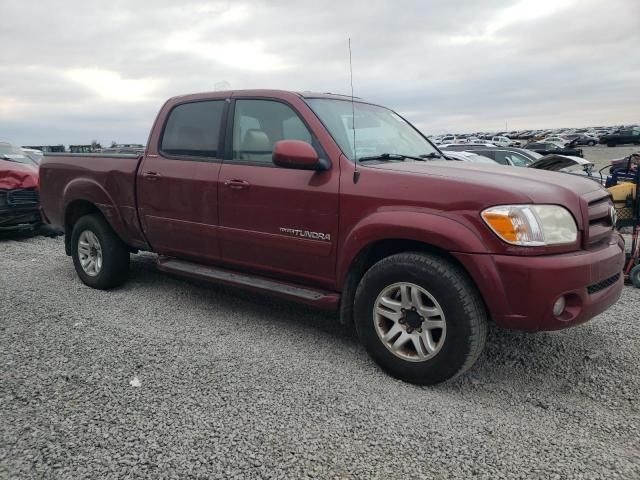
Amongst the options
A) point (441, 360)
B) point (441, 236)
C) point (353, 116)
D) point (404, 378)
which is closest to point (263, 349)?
point (404, 378)

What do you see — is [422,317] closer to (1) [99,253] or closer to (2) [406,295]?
(2) [406,295]

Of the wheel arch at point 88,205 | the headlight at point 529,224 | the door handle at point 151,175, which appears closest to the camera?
the headlight at point 529,224

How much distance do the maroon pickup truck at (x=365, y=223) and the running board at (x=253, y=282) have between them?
15 millimetres

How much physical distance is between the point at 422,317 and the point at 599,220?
4.26 feet

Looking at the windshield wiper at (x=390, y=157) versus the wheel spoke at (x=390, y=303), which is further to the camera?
the windshield wiper at (x=390, y=157)

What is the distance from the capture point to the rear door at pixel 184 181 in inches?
165

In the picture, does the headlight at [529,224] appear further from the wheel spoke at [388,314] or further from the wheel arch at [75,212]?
the wheel arch at [75,212]

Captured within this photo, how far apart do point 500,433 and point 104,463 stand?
196cm

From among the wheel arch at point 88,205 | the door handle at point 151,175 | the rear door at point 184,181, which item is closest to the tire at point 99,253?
the wheel arch at point 88,205

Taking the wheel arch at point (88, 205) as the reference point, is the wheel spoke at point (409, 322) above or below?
below

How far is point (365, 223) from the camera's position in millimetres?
3266

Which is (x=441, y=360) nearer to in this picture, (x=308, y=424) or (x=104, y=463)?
(x=308, y=424)

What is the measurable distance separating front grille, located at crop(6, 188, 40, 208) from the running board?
464 centimetres

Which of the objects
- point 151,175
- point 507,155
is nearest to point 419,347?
point 151,175
